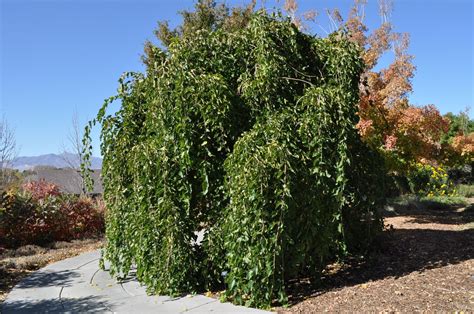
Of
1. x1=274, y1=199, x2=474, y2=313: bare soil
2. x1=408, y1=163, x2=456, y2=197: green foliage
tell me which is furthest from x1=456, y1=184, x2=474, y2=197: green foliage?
x1=274, y1=199, x2=474, y2=313: bare soil

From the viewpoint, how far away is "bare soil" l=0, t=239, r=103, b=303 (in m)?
6.93

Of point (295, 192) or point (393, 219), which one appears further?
point (393, 219)

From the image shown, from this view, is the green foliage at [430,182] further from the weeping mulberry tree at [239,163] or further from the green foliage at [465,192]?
the weeping mulberry tree at [239,163]

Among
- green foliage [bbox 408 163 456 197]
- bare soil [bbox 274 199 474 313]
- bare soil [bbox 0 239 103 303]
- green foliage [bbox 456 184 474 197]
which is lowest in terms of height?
bare soil [bbox 274 199 474 313]

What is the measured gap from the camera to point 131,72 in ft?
20.5

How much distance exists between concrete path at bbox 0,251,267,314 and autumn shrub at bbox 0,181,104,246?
3.79 meters

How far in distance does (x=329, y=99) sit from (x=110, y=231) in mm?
3435

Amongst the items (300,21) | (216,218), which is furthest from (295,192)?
(300,21)

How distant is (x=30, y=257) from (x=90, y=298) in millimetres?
4023

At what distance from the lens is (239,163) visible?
15.5ft

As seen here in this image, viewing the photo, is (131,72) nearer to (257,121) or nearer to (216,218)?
(257,121)

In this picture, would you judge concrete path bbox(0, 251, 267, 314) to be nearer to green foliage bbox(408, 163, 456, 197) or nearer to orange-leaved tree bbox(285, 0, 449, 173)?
orange-leaved tree bbox(285, 0, 449, 173)

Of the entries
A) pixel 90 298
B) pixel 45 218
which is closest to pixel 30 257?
pixel 45 218

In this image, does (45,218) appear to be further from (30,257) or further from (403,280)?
(403,280)
